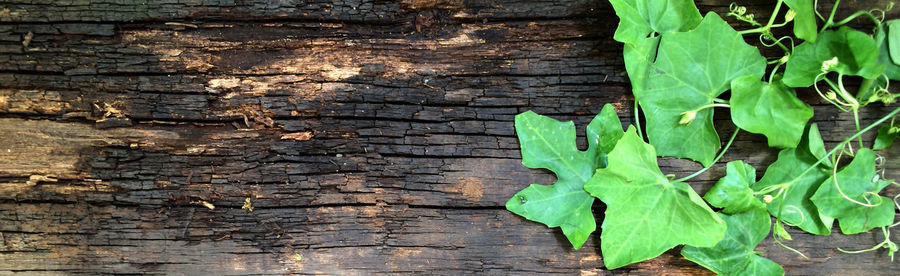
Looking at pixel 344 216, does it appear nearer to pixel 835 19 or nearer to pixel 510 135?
pixel 510 135

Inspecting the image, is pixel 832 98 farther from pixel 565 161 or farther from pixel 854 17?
pixel 565 161

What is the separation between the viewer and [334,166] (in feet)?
5.83

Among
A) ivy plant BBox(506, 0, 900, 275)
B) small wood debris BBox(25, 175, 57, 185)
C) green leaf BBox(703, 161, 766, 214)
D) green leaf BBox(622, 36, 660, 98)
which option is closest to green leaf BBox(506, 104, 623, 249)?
ivy plant BBox(506, 0, 900, 275)

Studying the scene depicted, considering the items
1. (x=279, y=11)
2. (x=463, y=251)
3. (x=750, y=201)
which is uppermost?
(x=279, y=11)

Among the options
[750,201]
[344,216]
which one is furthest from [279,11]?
[750,201]

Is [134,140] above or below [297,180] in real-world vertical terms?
above

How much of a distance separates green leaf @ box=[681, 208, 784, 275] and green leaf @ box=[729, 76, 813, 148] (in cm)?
25

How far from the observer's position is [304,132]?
177cm

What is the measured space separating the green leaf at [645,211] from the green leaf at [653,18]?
0.33 meters

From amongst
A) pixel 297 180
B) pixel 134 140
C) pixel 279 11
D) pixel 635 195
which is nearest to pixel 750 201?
pixel 635 195

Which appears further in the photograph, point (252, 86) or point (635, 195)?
point (252, 86)

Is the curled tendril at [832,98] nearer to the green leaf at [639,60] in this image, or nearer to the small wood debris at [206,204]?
the green leaf at [639,60]

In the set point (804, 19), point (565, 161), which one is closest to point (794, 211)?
point (804, 19)

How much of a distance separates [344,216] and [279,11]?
669 mm
